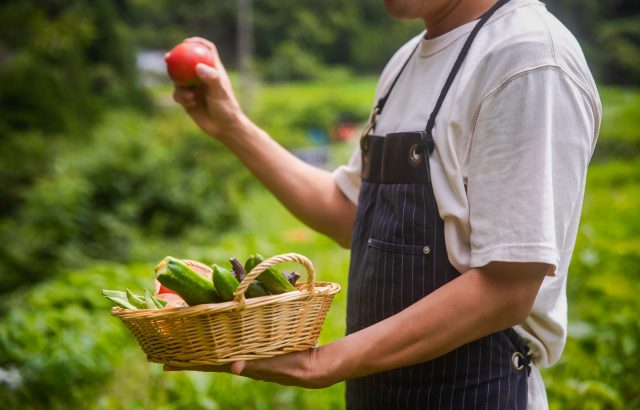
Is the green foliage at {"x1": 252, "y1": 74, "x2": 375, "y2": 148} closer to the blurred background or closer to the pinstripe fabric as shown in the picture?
the blurred background

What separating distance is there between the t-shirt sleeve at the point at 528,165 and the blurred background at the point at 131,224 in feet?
7.97

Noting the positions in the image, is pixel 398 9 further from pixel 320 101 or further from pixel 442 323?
pixel 320 101

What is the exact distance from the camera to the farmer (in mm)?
1397

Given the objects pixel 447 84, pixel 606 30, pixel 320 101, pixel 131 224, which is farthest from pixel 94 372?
pixel 320 101

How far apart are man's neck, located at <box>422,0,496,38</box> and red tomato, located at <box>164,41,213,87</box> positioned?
0.71m

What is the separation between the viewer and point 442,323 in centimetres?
144

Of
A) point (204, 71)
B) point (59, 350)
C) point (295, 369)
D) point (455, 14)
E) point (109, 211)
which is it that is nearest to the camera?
point (295, 369)

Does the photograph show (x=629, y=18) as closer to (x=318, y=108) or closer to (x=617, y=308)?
(x=318, y=108)

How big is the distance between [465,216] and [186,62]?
1005mm

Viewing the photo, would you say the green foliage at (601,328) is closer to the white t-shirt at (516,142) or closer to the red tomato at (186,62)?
the white t-shirt at (516,142)

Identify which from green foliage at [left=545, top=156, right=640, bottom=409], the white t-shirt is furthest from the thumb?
green foliage at [left=545, top=156, right=640, bottom=409]

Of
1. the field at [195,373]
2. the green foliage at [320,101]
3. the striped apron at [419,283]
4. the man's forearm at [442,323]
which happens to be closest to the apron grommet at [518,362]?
the striped apron at [419,283]

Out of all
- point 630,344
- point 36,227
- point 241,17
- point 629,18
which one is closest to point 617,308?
point 630,344

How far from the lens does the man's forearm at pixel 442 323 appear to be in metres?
1.42
